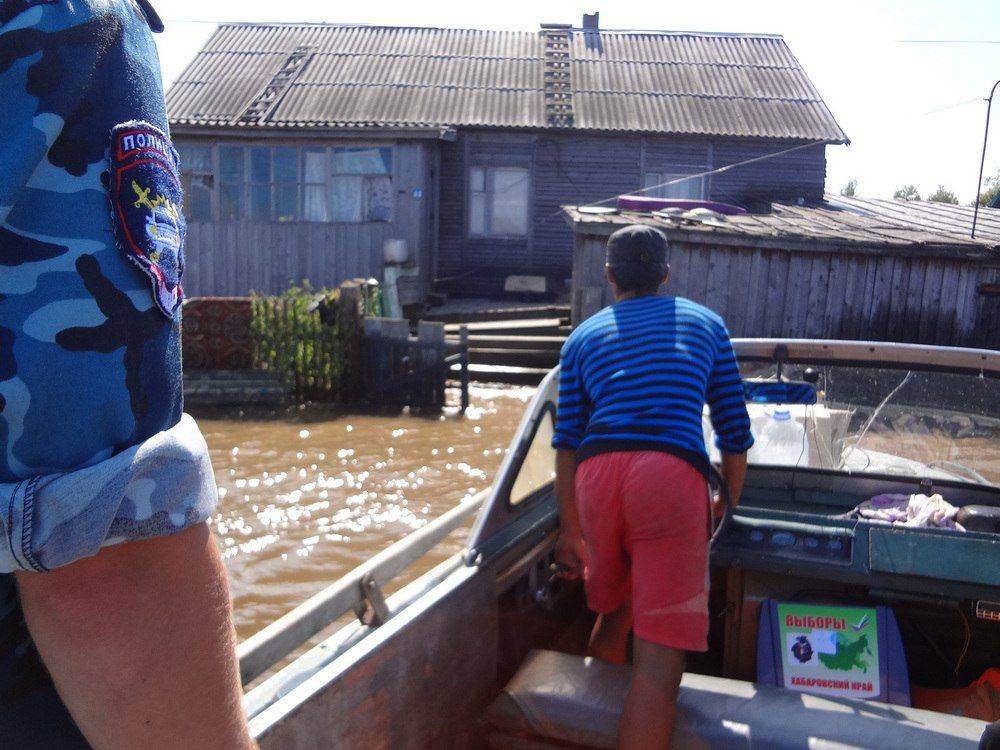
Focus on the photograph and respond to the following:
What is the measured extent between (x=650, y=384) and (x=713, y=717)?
1040 millimetres

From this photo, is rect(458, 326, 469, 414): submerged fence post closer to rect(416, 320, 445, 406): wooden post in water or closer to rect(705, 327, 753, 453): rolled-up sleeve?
rect(416, 320, 445, 406): wooden post in water

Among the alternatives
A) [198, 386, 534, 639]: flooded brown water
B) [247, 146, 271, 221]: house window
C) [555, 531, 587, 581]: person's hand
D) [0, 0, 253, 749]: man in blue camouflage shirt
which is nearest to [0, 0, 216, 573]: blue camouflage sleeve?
[0, 0, 253, 749]: man in blue camouflage shirt

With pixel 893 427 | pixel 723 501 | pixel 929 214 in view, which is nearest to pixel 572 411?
pixel 723 501

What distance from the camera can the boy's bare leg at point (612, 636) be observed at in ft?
11.2

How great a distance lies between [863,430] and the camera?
4340 millimetres

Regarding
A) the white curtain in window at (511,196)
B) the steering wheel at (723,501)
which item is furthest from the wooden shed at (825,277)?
the steering wheel at (723,501)

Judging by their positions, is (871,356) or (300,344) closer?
(871,356)

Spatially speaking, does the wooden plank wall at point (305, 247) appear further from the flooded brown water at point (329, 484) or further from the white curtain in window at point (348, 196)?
the flooded brown water at point (329, 484)

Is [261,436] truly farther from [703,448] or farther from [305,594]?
[703,448]

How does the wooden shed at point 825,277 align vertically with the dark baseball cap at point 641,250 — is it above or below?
below

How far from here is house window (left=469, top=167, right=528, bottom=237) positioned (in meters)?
19.4

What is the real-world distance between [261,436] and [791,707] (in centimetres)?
911

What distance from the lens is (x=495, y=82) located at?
821 inches

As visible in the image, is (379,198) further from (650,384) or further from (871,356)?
(650,384)
